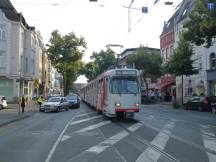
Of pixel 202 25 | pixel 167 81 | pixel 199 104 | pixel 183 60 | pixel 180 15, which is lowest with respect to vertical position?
pixel 199 104

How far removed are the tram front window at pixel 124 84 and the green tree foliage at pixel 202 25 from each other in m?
9.11

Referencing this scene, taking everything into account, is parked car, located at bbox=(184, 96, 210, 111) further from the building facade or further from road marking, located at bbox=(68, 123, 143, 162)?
road marking, located at bbox=(68, 123, 143, 162)

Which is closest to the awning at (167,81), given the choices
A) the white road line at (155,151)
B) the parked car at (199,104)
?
the parked car at (199,104)

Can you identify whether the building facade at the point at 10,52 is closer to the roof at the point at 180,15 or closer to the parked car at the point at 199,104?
the parked car at the point at 199,104

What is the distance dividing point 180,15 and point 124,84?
44.8m

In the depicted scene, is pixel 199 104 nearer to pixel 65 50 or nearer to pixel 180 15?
pixel 180 15

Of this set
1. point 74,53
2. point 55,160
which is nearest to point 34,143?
point 55,160

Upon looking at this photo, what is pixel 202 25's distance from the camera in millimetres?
32688

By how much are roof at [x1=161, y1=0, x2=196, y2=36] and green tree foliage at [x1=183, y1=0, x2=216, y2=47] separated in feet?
80.4

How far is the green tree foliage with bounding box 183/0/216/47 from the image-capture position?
31781 mm

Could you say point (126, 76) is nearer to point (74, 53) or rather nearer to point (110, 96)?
point (110, 96)

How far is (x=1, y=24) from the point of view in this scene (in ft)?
181

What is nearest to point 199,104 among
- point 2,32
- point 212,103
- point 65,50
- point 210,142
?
point 212,103

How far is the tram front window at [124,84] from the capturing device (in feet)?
84.4
